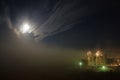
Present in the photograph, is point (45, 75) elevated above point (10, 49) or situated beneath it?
situated beneath

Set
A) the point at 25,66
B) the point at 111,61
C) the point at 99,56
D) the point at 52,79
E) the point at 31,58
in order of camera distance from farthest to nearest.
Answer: the point at 111,61 < the point at 99,56 < the point at 31,58 < the point at 25,66 < the point at 52,79

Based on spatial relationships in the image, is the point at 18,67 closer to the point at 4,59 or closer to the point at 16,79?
the point at 4,59

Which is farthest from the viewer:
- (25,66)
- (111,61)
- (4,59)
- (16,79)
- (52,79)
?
(111,61)

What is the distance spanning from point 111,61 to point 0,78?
105 meters

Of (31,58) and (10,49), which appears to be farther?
(31,58)

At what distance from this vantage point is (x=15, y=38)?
104 feet

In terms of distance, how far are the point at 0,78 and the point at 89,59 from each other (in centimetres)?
8039

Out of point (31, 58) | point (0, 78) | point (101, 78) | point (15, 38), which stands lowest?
point (0, 78)

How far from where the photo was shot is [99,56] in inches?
3942

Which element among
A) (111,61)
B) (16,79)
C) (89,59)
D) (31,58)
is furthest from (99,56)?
(16,79)

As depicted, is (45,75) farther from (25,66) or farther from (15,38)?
(15,38)

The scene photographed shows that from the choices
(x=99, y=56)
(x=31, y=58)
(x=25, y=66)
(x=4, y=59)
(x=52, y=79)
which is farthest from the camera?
(x=99, y=56)

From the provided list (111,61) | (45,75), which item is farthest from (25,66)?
(111,61)

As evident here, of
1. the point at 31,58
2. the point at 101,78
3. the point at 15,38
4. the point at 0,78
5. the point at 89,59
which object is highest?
the point at 89,59
